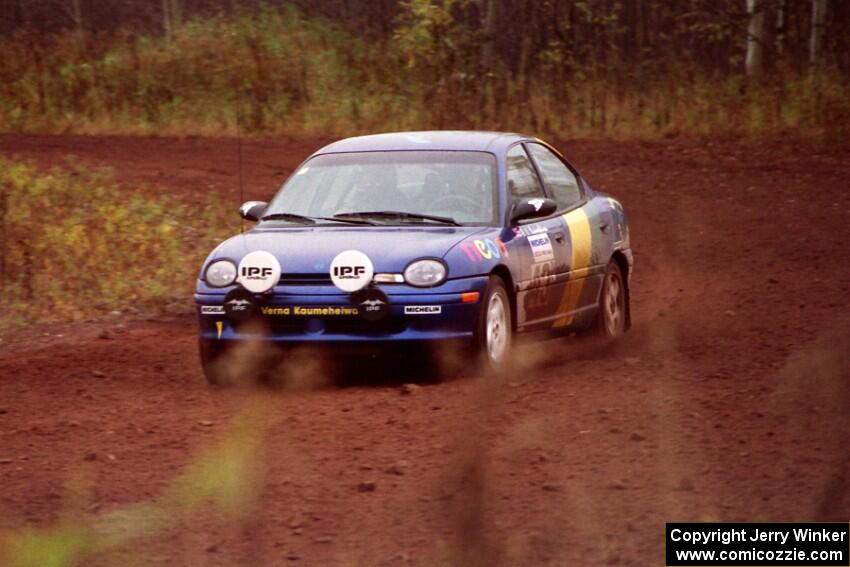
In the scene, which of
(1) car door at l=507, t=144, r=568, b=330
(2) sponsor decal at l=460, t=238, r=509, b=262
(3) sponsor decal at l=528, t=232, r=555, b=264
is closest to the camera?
(2) sponsor decal at l=460, t=238, r=509, b=262

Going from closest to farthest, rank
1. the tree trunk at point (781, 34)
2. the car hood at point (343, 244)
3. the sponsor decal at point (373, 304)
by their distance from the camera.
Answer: the sponsor decal at point (373, 304) < the car hood at point (343, 244) < the tree trunk at point (781, 34)

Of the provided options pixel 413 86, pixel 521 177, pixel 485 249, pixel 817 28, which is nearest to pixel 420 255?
pixel 485 249

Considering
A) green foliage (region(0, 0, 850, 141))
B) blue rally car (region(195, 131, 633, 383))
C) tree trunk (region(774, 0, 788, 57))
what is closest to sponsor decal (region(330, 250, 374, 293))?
blue rally car (region(195, 131, 633, 383))

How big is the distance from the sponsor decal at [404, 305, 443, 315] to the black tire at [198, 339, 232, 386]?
1101 mm

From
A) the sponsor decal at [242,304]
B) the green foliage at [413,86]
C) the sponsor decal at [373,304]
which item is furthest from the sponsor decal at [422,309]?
the green foliage at [413,86]

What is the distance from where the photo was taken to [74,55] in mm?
28359

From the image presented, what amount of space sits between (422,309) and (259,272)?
3.05ft

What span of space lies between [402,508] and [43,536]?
130cm

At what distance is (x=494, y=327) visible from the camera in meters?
9.35

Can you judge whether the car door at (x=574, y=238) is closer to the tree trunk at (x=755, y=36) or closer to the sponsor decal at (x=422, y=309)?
the sponsor decal at (x=422, y=309)

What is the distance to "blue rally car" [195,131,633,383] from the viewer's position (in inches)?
354

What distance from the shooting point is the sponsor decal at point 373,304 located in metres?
8.91

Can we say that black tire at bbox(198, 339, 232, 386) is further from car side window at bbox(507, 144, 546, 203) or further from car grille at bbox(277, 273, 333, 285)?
car side window at bbox(507, 144, 546, 203)

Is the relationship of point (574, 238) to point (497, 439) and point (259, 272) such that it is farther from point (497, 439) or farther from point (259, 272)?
point (497, 439)
